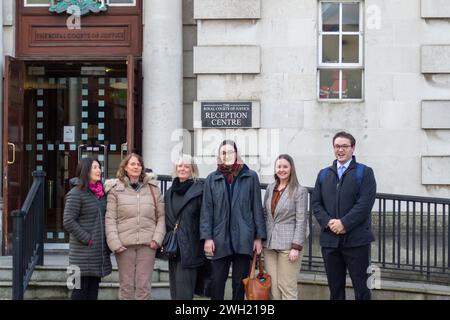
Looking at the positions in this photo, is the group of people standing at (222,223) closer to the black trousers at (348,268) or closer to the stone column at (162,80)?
the black trousers at (348,268)

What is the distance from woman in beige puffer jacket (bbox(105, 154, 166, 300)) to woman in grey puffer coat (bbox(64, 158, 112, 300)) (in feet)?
0.40

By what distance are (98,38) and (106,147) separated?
1.66 m

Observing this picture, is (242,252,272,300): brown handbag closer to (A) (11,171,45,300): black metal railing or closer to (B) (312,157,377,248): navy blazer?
(B) (312,157,377,248): navy blazer

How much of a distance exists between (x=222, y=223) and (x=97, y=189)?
1.36 m

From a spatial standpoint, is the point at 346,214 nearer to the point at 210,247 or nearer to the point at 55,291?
the point at 210,247

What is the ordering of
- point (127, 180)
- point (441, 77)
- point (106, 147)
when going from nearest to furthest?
point (127, 180) → point (441, 77) → point (106, 147)

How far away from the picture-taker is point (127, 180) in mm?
8133

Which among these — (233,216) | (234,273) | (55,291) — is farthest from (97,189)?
(55,291)

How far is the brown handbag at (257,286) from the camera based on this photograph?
7613mm

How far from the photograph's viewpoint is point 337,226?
782cm

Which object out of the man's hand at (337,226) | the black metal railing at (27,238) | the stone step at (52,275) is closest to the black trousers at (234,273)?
the man's hand at (337,226)

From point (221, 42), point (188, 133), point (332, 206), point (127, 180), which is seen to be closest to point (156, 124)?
A: point (188, 133)
